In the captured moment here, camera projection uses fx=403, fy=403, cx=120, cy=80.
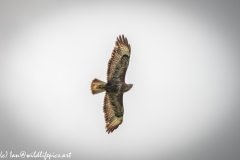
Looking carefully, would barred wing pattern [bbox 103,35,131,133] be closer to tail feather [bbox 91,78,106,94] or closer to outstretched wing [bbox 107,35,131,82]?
outstretched wing [bbox 107,35,131,82]

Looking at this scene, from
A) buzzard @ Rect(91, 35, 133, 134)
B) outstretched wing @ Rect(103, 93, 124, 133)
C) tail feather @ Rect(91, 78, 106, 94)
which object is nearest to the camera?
tail feather @ Rect(91, 78, 106, 94)

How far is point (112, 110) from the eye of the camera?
9.74m

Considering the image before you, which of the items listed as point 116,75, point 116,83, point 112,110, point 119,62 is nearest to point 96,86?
point 116,83

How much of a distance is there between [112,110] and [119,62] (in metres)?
1.22

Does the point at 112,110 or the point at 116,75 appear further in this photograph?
the point at 112,110

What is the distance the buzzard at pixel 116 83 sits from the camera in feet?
30.2

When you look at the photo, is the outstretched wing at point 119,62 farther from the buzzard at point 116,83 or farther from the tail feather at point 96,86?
the tail feather at point 96,86

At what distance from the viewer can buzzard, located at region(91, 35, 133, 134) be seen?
9211 millimetres

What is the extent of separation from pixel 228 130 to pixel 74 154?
15.7 meters

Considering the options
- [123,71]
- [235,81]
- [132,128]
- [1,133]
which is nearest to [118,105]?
[123,71]

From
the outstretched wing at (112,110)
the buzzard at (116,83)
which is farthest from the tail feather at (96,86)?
the outstretched wing at (112,110)

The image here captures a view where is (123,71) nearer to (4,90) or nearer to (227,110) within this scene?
(4,90)

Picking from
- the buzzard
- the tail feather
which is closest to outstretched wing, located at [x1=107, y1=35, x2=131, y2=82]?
the buzzard

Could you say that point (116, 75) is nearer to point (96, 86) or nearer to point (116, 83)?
point (116, 83)
